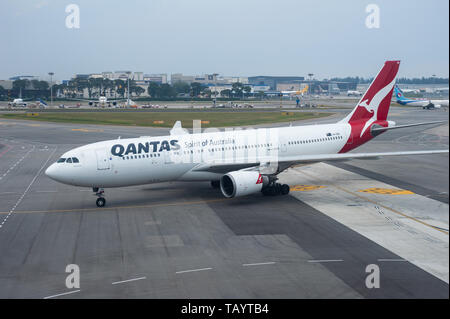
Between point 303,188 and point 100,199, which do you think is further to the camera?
point 303,188

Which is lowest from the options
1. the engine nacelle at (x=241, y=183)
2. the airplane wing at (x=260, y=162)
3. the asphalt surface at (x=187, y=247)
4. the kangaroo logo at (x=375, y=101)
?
the asphalt surface at (x=187, y=247)

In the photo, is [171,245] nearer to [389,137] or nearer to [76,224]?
[76,224]

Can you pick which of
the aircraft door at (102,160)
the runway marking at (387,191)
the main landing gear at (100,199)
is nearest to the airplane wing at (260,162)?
the runway marking at (387,191)

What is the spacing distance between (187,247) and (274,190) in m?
13.7

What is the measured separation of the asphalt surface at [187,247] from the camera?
20062 millimetres

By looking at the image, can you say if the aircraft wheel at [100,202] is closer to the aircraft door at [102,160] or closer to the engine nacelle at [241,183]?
the aircraft door at [102,160]

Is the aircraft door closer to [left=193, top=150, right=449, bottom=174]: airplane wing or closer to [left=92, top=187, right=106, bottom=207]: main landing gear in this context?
[left=92, top=187, right=106, bottom=207]: main landing gear

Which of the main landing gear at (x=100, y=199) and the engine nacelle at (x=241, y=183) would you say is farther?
the main landing gear at (x=100, y=199)

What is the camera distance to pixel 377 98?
149 ft

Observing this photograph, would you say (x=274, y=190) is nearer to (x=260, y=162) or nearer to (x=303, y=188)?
(x=260, y=162)

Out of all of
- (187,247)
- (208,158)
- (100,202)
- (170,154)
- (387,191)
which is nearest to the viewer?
(187,247)

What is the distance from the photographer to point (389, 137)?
80375mm

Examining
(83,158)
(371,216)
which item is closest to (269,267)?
(371,216)

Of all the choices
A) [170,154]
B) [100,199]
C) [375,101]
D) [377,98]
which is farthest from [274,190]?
[377,98]
